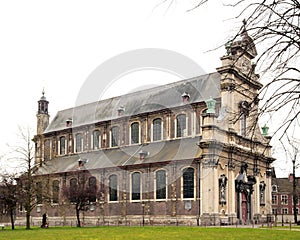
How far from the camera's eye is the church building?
37.0 metres

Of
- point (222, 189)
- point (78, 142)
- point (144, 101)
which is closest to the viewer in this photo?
point (222, 189)

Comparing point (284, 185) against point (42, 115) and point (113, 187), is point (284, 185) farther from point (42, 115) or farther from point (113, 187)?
point (113, 187)

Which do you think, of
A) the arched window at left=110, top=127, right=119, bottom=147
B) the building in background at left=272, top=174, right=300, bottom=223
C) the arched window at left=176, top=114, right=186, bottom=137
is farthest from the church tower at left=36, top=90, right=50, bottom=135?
the building in background at left=272, top=174, right=300, bottom=223

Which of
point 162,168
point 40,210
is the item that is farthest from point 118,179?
point 40,210

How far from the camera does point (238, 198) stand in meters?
39.6

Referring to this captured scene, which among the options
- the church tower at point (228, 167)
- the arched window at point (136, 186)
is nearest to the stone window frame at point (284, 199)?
the church tower at point (228, 167)

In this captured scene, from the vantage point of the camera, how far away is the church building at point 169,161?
37000 mm

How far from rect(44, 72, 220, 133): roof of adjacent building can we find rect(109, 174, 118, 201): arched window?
696 cm

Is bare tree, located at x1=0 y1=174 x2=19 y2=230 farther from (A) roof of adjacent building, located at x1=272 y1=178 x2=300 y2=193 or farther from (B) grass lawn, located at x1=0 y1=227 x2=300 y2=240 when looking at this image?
(A) roof of adjacent building, located at x1=272 y1=178 x2=300 y2=193

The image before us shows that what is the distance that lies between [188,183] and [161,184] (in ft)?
8.93

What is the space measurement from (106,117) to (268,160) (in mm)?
17122

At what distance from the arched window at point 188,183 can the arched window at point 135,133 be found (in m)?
8.82

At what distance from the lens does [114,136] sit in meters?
47.8

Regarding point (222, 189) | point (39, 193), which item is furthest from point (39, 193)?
point (222, 189)
